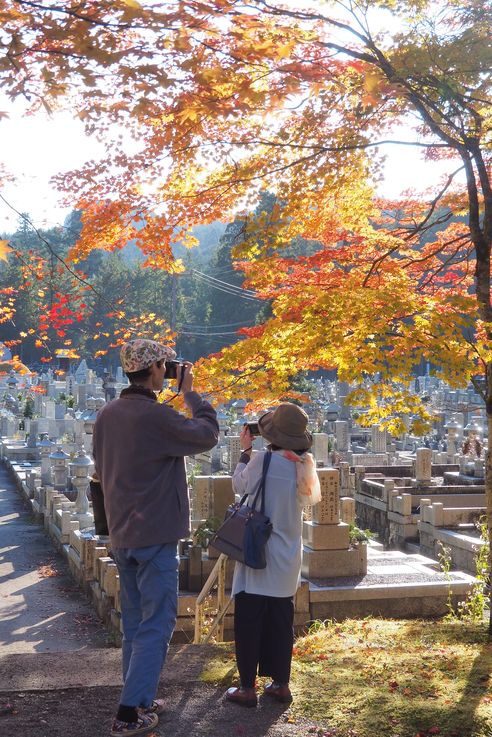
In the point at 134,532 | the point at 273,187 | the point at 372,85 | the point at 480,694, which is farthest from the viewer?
the point at 273,187

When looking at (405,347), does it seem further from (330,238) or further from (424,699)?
(424,699)

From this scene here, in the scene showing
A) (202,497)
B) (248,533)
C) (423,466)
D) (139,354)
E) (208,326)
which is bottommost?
(202,497)

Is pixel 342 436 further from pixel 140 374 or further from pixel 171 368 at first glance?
pixel 140 374

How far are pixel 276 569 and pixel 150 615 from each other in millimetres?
745

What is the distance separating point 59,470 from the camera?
674 inches

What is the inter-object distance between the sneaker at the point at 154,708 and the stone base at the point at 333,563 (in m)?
5.63

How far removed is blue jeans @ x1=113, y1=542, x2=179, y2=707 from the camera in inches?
137

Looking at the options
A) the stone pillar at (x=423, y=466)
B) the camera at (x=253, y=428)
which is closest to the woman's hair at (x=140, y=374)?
the camera at (x=253, y=428)

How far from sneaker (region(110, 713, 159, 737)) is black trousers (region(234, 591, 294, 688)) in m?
0.54

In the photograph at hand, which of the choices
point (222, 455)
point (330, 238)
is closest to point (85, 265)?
point (222, 455)

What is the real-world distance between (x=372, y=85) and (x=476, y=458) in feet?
47.1

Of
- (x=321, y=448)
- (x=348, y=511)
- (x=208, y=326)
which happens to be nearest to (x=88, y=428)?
(x=321, y=448)

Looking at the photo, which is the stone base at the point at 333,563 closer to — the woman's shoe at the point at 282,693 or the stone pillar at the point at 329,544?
the stone pillar at the point at 329,544

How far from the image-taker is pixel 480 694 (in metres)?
4.34
